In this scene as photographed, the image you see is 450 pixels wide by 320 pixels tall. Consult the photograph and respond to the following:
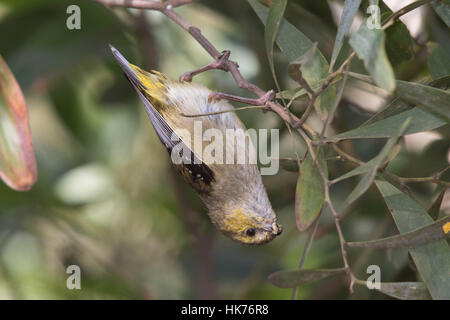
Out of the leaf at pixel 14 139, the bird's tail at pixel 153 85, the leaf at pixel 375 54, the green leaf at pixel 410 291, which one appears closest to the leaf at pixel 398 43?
the leaf at pixel 375 54

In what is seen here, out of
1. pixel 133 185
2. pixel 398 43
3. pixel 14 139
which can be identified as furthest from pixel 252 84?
pixel 133 185

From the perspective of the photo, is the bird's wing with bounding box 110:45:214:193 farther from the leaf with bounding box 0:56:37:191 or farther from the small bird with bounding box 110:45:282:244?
the leaf with bounding box 0:56:37:191

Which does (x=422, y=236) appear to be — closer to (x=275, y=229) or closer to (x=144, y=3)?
(x=275, y=229)

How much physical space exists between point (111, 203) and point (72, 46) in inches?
30.7

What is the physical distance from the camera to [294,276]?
1163 mm

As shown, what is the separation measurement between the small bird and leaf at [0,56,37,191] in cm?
32

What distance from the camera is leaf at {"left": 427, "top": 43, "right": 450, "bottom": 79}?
4.63 ft

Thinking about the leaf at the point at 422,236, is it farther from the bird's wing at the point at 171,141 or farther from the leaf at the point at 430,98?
the bird's wing at the point at 171,141

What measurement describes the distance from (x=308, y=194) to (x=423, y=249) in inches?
9.9

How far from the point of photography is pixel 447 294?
114 centimetres

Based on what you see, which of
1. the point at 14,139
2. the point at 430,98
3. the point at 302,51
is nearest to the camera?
the point at 430,98

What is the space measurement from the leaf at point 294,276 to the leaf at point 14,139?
660 mm
